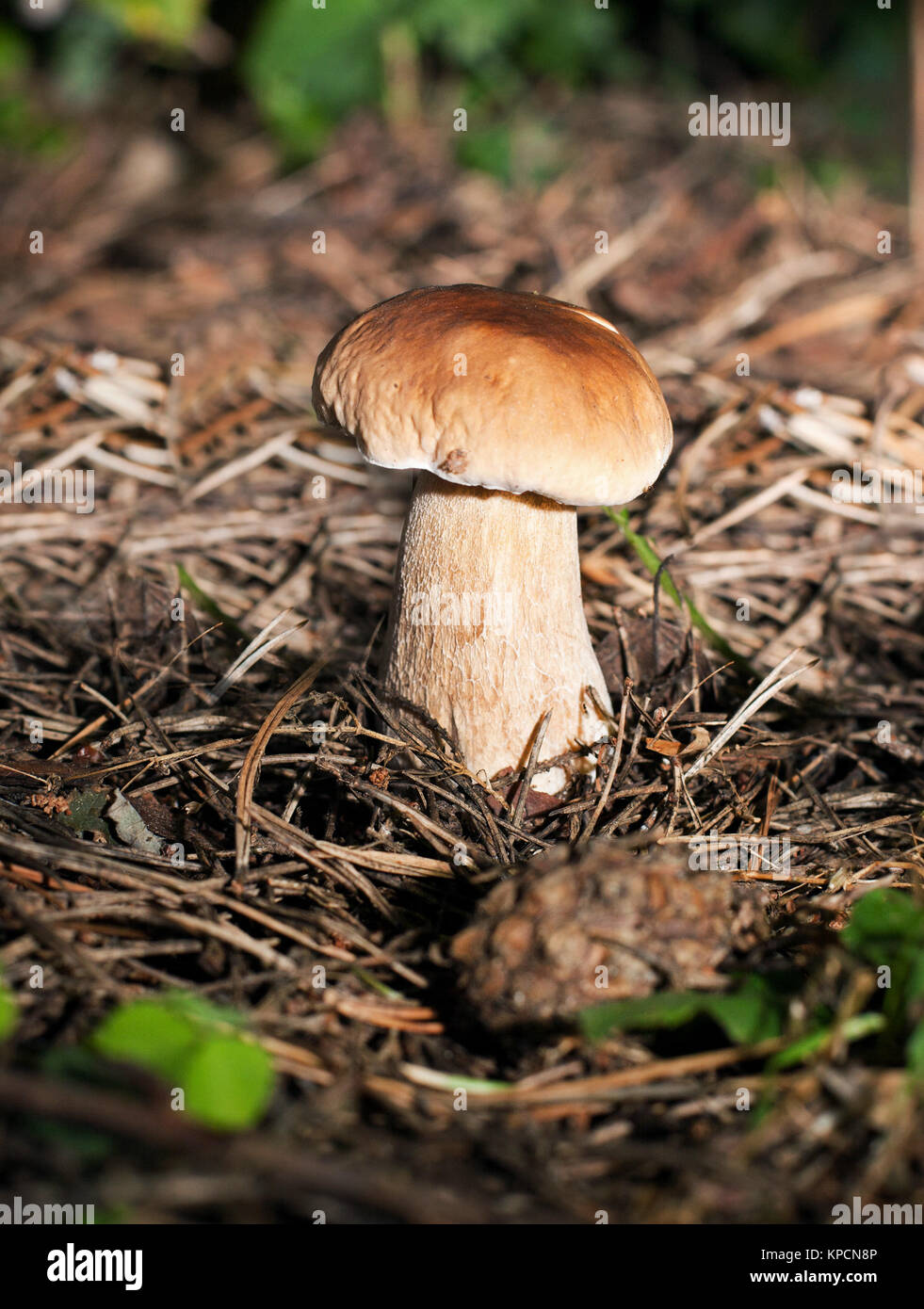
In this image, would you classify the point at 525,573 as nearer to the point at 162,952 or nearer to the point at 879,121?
the point at 162,952

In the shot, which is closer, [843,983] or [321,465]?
[843,983]

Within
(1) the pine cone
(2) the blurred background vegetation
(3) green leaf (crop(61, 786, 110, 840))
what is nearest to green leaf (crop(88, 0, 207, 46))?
(2) the blurred background vegetation

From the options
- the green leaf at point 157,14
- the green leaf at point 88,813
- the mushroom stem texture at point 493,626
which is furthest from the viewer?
the green leaf at point 157,14

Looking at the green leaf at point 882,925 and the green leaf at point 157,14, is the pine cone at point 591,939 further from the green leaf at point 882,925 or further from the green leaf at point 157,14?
the green leaf at point 157,14

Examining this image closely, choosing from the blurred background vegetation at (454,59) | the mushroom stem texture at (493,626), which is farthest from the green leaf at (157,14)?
the mushroom stem texture at (493,626)

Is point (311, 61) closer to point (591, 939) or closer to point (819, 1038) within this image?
point (591, 939)

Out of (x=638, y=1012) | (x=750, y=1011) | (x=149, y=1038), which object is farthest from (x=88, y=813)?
(x=750, y=1011)

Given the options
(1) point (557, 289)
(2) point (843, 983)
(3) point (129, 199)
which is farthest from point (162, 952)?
(3) point (129, 199)
